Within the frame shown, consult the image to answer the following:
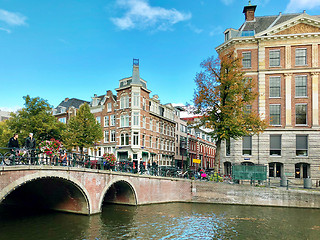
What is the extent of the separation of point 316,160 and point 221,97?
13.4m

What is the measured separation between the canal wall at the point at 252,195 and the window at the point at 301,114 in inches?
403

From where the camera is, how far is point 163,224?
17.5 m

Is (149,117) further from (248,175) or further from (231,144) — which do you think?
(248,175)

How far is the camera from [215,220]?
1895 centimetres

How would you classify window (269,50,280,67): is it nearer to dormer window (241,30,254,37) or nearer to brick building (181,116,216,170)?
dormer window (241,30,254,37)

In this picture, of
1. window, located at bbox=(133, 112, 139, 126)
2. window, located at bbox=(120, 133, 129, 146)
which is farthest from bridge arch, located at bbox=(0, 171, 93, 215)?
window, located at bbox=(133, 112, 139, 126)

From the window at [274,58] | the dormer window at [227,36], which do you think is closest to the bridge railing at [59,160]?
the window at [274,58]

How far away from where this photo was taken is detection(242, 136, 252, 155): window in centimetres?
3453

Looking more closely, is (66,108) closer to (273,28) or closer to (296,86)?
(273,28)

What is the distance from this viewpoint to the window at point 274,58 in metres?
34.7

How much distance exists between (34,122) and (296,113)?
98.5 feet

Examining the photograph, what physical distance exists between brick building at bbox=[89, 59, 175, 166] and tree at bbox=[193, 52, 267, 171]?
14.5 m

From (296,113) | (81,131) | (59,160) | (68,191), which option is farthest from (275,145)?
(59,160)

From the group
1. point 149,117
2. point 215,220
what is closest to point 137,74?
point 149,117
